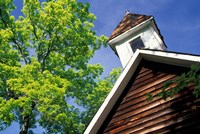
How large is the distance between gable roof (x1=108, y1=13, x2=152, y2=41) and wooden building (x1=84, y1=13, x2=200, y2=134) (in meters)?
2.57

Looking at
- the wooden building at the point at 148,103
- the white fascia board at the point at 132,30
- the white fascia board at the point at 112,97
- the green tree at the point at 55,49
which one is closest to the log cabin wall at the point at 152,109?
the wooden building at the point at 148,103

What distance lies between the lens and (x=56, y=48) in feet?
57.8

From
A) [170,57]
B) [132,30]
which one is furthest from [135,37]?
[170,57]

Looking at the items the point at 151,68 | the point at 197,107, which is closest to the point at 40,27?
the point at 151,68

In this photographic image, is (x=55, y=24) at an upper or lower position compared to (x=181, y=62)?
upper

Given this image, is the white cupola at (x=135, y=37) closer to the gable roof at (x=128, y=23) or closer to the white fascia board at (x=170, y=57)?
the gable roof at (x=128, y=23)

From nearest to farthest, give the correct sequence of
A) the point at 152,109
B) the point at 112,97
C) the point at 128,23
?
the point at 152,109 < the point at 112,97 < the point at 128,23

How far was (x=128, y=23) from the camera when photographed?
11.6m

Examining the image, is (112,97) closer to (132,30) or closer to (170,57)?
(170,57)

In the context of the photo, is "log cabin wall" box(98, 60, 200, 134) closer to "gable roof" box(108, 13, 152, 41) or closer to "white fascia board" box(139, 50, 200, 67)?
"white fascia board" box(139, 50, 200, 67)

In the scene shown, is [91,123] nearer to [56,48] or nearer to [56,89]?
[56,89]

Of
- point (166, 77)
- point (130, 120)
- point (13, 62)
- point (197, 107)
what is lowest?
point (197, 107)

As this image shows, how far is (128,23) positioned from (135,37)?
3.21 ft

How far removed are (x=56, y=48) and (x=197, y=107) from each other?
12619 mm
